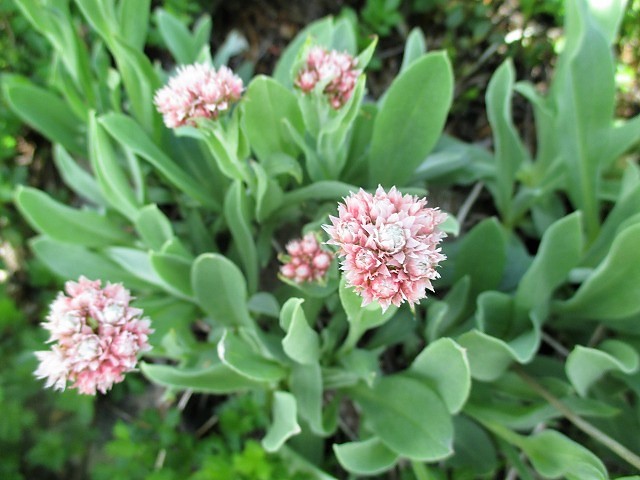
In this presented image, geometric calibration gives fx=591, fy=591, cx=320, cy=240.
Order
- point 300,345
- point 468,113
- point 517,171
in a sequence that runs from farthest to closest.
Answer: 1. point 468,113
2. point 517,171
3. point 300,345

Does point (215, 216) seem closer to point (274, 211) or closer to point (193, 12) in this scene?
point (274, 211)

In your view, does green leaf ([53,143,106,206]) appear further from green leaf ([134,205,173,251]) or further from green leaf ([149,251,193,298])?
green leaf ([149,251,193,298])

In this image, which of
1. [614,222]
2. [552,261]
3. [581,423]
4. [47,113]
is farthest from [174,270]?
[614,222]

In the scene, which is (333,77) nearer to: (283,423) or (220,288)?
(220,288)

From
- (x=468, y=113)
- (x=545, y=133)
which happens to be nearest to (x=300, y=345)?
(x=545, y=133)

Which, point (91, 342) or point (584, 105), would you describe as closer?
point (91, 342)

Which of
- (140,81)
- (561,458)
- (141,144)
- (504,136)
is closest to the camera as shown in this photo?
(561,458)

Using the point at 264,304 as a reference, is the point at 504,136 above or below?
A: above
